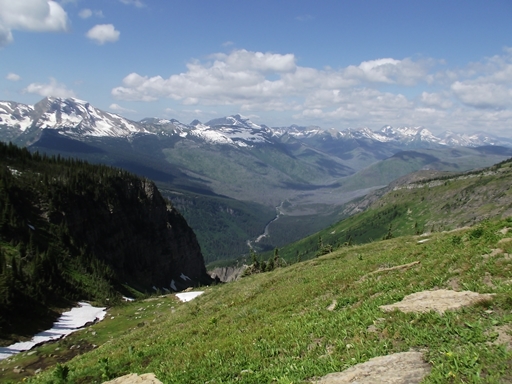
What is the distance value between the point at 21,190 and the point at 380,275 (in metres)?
109

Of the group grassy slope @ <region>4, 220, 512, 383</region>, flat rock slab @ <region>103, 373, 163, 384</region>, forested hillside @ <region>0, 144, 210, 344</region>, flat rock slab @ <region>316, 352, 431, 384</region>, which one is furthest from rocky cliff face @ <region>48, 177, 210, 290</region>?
flat rock slab @ <region>316, 352, 431, 384</region>

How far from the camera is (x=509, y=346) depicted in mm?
9453

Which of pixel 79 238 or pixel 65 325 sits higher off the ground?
pixel 79 238

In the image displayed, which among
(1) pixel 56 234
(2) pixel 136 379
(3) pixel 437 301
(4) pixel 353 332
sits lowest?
(1) pixel 56 234

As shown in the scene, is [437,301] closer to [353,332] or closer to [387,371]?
[353,332]

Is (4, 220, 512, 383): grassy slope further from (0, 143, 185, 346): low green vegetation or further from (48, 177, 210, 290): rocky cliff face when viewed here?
(48, 177, 210, 290): rocky cliff face

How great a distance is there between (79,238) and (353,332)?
11217 centimetres

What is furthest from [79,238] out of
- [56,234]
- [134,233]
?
[134,233]

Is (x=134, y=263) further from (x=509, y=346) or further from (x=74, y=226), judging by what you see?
(x=509, y=346)

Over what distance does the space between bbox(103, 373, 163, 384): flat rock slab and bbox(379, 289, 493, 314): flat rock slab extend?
10030 millimetres

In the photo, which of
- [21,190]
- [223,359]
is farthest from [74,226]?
Answer: [223,359]

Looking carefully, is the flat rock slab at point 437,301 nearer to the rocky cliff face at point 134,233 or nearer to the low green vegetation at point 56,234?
the low green vegetation at point 56,234

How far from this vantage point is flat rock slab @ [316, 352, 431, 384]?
9305 millimetres

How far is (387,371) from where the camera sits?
974 cm
